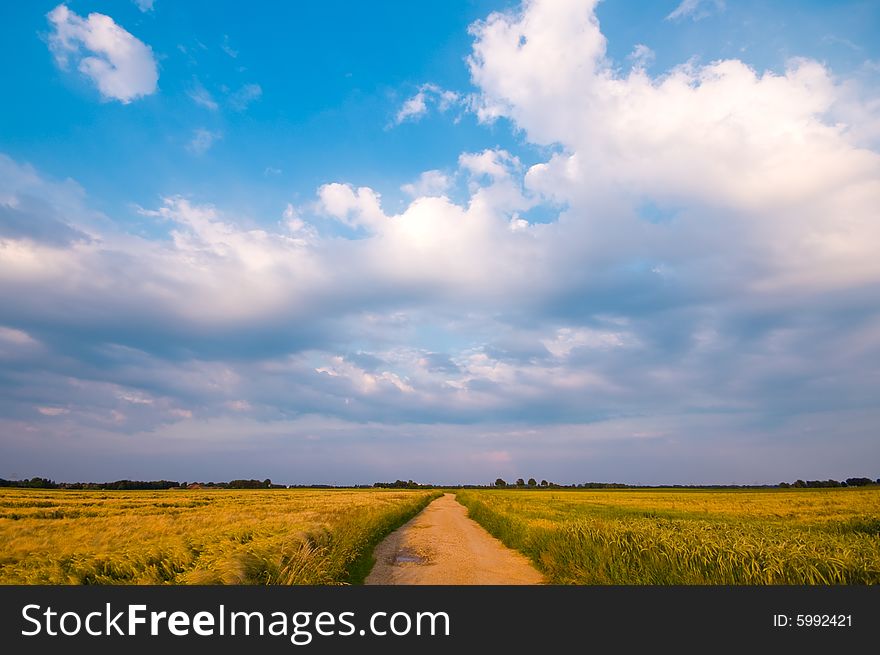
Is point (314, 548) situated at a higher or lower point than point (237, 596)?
lower

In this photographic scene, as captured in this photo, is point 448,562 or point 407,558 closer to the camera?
point 448,562

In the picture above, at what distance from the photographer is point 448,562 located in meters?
15.7

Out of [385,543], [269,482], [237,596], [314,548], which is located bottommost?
[269,482]

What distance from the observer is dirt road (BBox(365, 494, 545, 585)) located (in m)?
13.1

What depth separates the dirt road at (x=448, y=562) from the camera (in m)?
13.1

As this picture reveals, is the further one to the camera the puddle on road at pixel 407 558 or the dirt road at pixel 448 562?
the puddle on road at pixel 407 558

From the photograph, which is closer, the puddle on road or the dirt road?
the dirt road

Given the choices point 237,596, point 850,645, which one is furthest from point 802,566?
point 237,596

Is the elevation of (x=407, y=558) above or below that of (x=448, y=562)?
below

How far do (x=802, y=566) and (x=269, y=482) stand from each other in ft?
583

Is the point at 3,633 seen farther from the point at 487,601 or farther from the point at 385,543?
the point at 385,543

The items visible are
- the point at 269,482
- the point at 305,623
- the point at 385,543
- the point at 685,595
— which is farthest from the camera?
the point at 269,482

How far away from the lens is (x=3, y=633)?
268 inches

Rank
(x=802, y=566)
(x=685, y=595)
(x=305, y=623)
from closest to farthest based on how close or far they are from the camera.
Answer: (x=305, y=623) < (x=685, y=595) < (x=802, y=566)
